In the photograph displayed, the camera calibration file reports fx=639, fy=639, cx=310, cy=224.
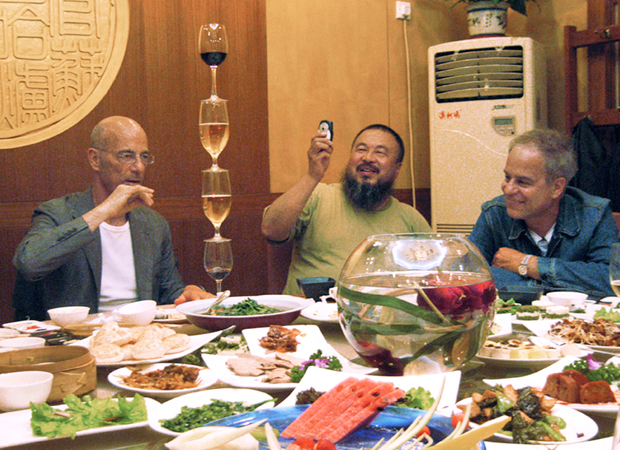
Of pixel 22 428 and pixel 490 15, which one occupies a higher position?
pixel 490 15

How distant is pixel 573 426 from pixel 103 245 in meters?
2.30

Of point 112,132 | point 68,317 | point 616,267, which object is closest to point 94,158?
point 112,132

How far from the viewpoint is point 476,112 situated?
14.3 ft

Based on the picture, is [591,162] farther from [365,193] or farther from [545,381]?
[545,381]

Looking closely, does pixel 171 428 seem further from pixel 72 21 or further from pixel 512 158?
pixel 72 21

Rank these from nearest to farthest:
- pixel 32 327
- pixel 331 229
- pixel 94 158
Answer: pixel 32 327 → pixel 94 158 → pixel 331 229

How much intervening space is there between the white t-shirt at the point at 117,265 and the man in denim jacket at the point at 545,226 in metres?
1.52

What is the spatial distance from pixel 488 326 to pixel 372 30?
4.03 m

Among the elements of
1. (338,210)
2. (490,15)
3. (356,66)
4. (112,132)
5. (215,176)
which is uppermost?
(490,15)

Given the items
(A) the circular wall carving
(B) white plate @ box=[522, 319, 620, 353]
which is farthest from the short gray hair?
(A) the circular wall carving

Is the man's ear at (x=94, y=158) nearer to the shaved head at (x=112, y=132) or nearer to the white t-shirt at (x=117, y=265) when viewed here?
the shaved head at (x=112, y=132)

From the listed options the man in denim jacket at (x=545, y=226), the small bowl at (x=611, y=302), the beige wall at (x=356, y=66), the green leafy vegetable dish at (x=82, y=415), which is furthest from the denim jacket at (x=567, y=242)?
the beige wall at (x=356, y=66)

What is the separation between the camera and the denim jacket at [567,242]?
7.86 feet

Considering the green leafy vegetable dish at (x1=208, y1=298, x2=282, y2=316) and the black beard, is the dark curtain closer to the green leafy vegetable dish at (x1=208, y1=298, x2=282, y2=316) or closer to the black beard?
the black beard
